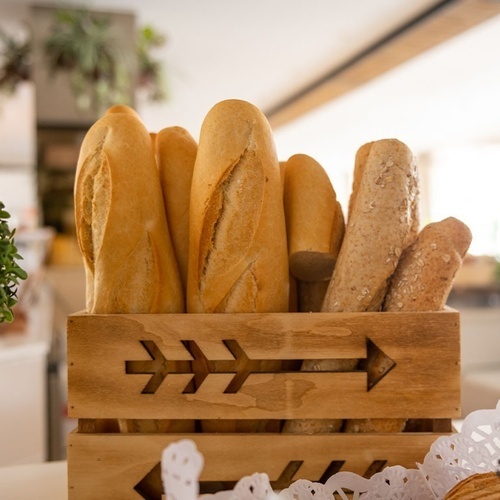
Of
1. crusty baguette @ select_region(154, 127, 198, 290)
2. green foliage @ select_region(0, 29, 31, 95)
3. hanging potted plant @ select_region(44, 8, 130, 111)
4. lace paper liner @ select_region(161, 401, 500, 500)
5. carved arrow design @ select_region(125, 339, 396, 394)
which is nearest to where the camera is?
lace paper liner @ select_region(161, 401, 500, 500)

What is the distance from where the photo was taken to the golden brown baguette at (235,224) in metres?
0.67

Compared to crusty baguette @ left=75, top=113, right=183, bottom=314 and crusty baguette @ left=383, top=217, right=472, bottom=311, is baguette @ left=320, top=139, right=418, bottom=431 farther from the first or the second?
crusty baguette @ left=75, top=113, right=183, bottom=314

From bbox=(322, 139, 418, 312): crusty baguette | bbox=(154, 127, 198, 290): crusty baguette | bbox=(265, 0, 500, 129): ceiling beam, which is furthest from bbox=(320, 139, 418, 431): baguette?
bbox=(265, 0, 500, 129): ceiling beam

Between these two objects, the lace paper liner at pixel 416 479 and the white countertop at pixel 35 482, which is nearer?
the lace paper liner at pixel 416 479

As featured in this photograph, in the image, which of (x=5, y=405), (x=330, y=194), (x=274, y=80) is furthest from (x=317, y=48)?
(x=330, y=194)

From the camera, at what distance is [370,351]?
657 mm

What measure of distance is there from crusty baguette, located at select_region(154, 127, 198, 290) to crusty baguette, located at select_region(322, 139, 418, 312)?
0.62 ft

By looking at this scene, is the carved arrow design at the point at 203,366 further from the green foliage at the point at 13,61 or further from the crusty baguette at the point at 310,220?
the green foliage at the point at 13,61

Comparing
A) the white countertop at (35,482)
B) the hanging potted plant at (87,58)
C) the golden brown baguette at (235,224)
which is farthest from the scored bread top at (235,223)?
the hanging potted plant at (87,58)

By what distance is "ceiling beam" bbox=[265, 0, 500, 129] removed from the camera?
13.5 feet

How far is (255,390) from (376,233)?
0.69ft

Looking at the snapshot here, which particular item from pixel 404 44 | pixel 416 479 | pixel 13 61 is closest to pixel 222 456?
pixel 416 479

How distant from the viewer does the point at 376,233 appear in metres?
Result: 0.66

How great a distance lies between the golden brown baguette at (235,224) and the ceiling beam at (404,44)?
381 cm
